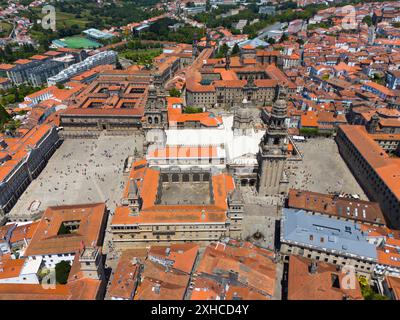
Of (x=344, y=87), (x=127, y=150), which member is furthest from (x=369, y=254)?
(x=344, y=87)

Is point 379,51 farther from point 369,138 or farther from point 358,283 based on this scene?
point 358,283

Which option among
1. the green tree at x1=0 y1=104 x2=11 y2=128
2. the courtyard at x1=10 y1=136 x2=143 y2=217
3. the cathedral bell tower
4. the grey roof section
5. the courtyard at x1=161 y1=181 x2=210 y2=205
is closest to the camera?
the grey roof section

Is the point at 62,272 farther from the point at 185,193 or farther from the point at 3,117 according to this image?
the point at 3,117

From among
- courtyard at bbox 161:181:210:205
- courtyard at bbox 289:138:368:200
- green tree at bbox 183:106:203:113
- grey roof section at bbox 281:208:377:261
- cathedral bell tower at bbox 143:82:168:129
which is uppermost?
cathedral bell tower at bbox 143:82:168:129

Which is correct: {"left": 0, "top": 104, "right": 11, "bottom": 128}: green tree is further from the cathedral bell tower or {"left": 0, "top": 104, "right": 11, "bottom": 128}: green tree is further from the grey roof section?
the grey roof section

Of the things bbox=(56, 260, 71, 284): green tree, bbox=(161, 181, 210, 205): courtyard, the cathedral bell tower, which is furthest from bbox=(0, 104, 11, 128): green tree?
bbox=(56, 260, 71, 284): green tree

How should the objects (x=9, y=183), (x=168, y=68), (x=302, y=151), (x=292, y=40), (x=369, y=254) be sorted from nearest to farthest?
(x=369, y=254), (x=9, y=183), (x=302, y=151), (x=168, y=68), (x=292, y=40)
